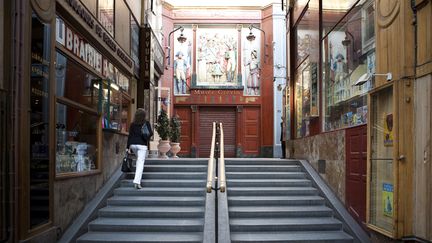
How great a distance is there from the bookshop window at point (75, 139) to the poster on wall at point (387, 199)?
4.32 m

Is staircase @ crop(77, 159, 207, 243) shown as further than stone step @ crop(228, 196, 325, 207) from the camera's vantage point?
No

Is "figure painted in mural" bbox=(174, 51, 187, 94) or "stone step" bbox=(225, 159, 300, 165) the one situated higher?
"figure painted in mural" bbox=(174, 51, 187, 94)

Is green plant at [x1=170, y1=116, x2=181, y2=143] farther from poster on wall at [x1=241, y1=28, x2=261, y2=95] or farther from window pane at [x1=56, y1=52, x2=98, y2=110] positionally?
poster on wall at [x1=241, y1=28, x2=261, y2=95]

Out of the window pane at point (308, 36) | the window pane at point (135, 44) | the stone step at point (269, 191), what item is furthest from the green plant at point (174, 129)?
the stone step at point (269, 191)

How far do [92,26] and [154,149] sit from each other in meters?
7.01

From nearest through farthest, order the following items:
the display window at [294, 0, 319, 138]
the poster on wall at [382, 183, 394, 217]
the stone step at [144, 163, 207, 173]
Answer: the poster on wall at [382, 183, 394, 217] < the stone step at [144, 163, 207, 173] < the display window at [294, 0, 319, 138]

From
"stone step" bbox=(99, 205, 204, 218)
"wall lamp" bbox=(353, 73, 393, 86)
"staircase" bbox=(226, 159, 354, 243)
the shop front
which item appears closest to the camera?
the shop front

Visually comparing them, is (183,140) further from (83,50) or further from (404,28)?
(404,28)

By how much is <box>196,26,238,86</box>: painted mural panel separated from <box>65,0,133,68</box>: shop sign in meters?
8.28

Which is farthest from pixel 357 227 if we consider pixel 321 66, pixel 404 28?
pixel 321 66

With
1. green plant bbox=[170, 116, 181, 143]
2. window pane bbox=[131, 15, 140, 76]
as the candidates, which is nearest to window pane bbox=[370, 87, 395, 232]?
window pane bbox=[131, 15, 140, 76]

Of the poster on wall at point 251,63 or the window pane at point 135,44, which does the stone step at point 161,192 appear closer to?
the window pane at point 135,44

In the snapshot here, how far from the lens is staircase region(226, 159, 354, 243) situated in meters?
7.61

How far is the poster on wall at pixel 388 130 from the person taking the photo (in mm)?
6113
